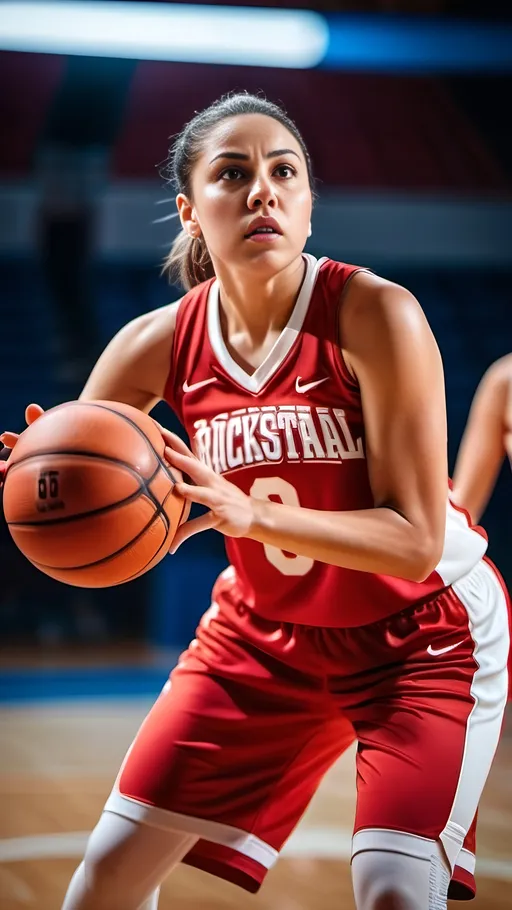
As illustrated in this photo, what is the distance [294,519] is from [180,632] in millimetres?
5468

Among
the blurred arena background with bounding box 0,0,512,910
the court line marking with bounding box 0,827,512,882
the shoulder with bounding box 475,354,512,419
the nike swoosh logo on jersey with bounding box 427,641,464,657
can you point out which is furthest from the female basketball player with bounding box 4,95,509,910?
the blurred arena background with bounding box 0,0,512,910

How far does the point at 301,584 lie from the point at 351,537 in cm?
28

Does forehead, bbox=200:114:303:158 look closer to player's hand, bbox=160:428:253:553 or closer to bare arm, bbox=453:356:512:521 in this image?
player's hand, bbox=160:428:253:553

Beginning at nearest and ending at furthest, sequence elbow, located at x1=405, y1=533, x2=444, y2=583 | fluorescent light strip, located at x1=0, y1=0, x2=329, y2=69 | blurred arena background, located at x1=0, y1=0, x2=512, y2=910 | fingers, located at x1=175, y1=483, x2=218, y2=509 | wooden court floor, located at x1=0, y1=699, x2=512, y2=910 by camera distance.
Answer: fingers, located at x1=175, y1=483, x2=218, y2=509
elbow, located at x1=405, y1=533, x2=444, y2=583
wooden court floor, located at x1=0, y1=699, x2=512, y2=910
blurred arena background, located at x1=0, y1=0, x2=512, y2=910
fluorescent light strip, located at x1=0, y1=0, x2=329, y2=69

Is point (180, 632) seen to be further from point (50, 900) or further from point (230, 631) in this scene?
point (230, 631)

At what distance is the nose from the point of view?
6.14ft

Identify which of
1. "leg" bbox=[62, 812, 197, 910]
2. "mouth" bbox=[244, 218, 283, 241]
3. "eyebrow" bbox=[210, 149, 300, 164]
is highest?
"eyebrow" bbox=[210, 149, 300, 164]

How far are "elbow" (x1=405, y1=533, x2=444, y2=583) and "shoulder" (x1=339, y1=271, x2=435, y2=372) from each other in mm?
310

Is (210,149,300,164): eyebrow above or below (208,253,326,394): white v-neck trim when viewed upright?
above

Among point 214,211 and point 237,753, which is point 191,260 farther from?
point 237,753

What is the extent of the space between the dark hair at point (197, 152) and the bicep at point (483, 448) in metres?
0.65

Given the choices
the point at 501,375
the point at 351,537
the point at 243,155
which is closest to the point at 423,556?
the point at 351,537

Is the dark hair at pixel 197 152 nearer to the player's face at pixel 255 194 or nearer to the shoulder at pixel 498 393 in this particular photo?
the player's face at pixel 255 194

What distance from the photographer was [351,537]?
171 cm
